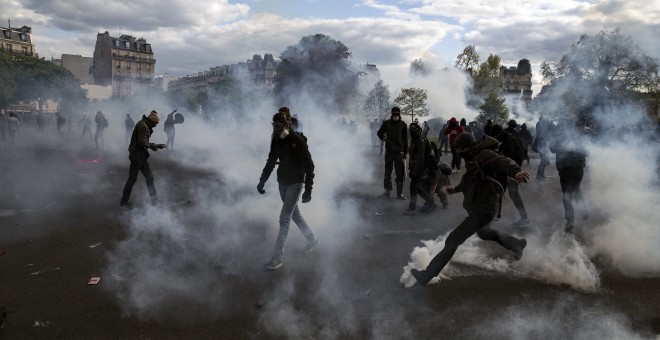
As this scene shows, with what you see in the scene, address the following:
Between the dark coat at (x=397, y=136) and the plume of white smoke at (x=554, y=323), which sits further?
the dark coat at (x=397, y=136)

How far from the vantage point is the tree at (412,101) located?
138 ft

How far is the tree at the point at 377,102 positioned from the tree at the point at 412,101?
1341mm

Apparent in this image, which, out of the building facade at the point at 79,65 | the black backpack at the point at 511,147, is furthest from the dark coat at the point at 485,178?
the building facade at the point at 79,65

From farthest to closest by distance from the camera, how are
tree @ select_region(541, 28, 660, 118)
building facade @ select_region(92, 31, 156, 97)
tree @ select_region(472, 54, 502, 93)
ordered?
building facade @ select_region(92, 31, 156, 97)
tree @ select_region(472, 54, 502, 93)
tree @ select_region(541, 28, 660, 118)

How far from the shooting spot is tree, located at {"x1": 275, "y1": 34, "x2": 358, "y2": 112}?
1491 inches

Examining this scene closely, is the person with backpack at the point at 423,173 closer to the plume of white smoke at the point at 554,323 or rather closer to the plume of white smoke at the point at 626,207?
the plume of white smoke at the point at 626,207

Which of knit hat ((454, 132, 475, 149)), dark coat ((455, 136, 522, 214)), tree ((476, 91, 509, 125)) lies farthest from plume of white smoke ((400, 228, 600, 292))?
tree ((476, 91, 509, 125))

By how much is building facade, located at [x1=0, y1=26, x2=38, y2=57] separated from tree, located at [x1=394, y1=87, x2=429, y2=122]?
69.1 metres

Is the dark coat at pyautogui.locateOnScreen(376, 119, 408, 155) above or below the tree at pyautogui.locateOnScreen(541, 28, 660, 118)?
below

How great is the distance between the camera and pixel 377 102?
141 ft

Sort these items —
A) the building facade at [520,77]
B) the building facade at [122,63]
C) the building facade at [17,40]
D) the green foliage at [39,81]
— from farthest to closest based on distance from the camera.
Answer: the building facade at [520,77] → the building facade at [122,63] → the building facade at [17,40] → the green foliage at [39,81]

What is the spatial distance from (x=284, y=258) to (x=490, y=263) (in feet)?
7.61

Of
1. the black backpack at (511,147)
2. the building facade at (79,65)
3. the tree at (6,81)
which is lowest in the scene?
the black backpack at (511,147)

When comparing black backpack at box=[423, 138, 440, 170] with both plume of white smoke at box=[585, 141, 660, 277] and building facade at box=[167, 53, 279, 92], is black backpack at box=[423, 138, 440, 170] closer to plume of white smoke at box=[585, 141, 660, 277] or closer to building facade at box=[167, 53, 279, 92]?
plume of white smoke at box=[585, 141, 660, 277]
